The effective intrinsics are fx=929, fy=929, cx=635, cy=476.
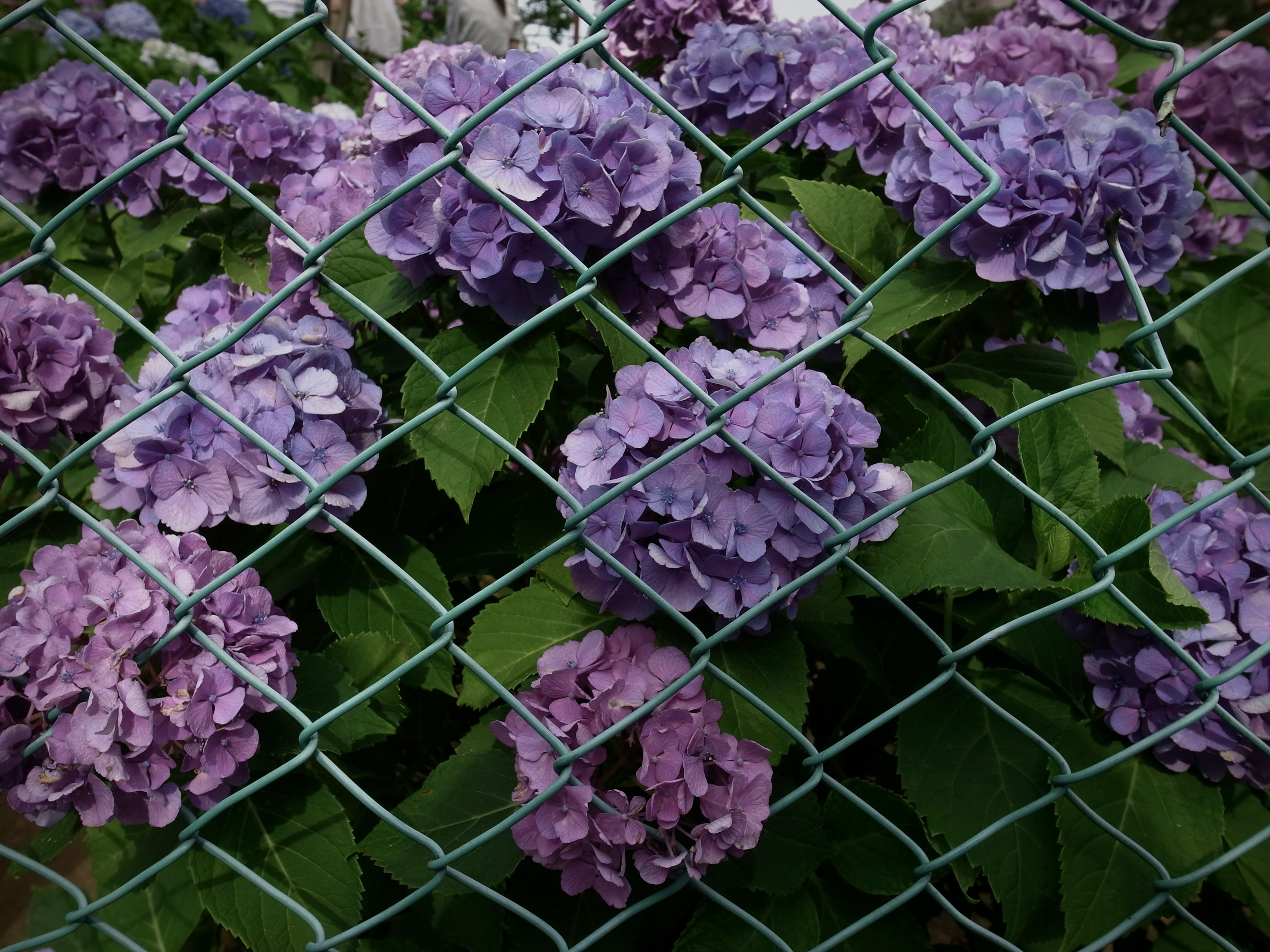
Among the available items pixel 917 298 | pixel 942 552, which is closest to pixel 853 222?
pixel 917 298

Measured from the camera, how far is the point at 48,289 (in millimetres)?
2029

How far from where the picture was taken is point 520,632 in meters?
1.26

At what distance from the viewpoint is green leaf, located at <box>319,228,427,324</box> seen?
1.33 m

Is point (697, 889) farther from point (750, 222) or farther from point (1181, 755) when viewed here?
point (750, 222)

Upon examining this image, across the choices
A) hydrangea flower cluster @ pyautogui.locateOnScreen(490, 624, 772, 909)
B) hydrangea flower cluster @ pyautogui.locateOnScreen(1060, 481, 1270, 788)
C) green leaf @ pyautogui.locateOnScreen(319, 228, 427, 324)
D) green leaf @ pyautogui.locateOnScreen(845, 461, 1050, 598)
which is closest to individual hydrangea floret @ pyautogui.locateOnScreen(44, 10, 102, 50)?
green leaf @ pyautogui.locateOnScreen(319, 228, 427, 324)

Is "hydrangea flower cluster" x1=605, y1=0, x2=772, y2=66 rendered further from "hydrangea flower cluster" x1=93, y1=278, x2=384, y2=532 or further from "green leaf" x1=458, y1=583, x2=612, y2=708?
"green leaf" x1=458, y1=583, x2=612, y2=708

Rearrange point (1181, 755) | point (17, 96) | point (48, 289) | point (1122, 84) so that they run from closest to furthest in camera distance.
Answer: point (1181, 755), point (17, 96), point (48, 289), point (1122, 84)

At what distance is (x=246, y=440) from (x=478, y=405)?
12.5 inches

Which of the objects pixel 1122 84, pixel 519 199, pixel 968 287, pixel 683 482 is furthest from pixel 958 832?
pixel 1122 84

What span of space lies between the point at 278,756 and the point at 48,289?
4.37 feet

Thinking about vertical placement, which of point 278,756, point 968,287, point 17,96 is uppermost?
point 968,287

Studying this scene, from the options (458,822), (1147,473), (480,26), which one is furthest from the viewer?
(480,26)

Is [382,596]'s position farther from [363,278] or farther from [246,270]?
[246,270]

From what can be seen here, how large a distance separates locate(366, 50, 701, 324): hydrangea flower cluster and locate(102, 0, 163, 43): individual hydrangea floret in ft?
16.1
